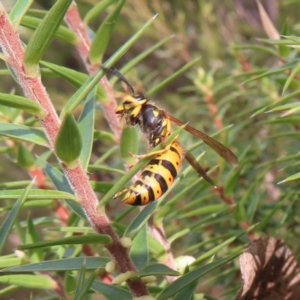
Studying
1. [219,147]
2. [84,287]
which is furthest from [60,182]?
[219,147]

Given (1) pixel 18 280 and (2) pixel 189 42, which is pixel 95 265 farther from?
(2) pixel 189 42

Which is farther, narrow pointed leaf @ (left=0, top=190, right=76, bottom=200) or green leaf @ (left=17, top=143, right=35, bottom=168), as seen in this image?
green leaf @ (left=17, top=143, right=35, bottom=168)

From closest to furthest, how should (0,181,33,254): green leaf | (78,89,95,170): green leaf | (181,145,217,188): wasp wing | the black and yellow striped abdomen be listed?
(0,181,33,254): green leaf
(78,89,95,170): green leaf
the black and yellow striped abdomen
(181,145,217,188): wasp wing

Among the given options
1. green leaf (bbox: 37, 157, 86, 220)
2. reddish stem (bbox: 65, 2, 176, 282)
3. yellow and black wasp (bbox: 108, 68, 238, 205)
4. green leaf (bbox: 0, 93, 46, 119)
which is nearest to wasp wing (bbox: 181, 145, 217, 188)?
yellow and black wasp (bbox: 108, 68, 238, 205)

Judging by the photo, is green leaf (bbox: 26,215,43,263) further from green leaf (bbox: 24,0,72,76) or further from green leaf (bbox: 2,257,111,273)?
green leaf (bbox: 24,0,72,76)

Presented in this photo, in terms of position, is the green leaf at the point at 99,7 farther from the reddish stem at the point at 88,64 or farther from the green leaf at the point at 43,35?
the green leaf at the point at 43,35

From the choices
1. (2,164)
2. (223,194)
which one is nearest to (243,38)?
(2,164)

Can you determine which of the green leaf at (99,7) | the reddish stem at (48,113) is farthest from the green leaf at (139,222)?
the green leaf at (99,7)
